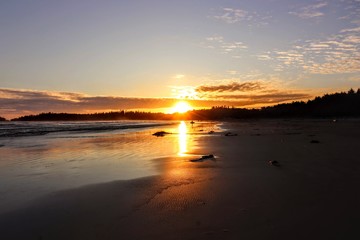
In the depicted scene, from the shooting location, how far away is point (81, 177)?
1063 cm

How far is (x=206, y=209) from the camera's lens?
6.65 metres

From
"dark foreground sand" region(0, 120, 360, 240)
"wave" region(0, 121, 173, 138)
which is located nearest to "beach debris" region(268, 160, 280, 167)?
"dark foreground sand" region(0, 120, 360, 240)

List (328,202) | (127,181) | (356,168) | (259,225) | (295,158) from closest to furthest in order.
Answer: (259,225), (328,202), (127,181), (356,168), (295,158)

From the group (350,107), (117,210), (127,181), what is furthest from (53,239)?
(350,107)

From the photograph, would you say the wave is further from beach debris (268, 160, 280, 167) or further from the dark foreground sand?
the dark foreground sand

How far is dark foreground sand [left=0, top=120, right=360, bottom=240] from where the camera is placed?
545cm

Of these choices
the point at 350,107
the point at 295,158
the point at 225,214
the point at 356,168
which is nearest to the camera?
the point at 225,214

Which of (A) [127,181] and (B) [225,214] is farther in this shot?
(A) [127,181]

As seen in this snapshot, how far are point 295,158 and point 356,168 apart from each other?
3274 millimetres

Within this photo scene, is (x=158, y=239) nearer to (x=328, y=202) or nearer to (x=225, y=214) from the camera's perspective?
(x=225, y=214)

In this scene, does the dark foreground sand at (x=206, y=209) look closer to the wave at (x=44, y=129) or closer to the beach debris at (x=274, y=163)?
the beach debris at (x=274, y=163)

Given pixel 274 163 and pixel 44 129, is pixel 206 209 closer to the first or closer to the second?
pixel 274 163

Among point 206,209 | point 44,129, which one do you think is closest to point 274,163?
point 206,209

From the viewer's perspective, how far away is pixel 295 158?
44.9 feet
